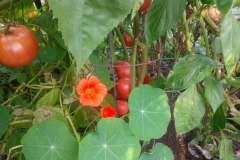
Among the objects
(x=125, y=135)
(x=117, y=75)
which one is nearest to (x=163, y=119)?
(x=125, y=135)

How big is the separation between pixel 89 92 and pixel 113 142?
0.14 m

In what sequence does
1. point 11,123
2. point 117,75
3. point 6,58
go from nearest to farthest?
point 6,58, point 11,123, point 117,75

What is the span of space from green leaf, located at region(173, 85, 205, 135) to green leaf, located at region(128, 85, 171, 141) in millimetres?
29

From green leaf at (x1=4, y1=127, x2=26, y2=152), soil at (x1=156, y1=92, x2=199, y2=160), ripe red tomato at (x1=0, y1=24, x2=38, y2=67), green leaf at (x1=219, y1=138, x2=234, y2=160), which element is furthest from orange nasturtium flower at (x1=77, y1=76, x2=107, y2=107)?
soil at (x1=156, y1=92, x2=199, y2=160)

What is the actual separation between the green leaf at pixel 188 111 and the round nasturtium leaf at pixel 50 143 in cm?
28

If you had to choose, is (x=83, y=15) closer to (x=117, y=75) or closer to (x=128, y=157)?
(x=128, y=157)

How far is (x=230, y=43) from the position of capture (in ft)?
1.81

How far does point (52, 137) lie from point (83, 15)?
51cm

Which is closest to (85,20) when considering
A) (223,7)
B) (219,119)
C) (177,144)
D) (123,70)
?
(223,7)

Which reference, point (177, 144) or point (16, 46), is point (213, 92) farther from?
point (177, 144)

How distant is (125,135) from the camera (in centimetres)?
74

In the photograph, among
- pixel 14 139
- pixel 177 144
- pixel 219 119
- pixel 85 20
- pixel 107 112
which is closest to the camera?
pixel 85 20

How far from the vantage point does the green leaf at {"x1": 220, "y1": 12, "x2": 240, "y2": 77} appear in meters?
0.54

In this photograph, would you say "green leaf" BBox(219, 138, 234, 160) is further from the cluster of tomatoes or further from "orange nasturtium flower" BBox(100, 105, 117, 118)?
"orange nasturtium flower" BBox(100, 105, 117, 118)
